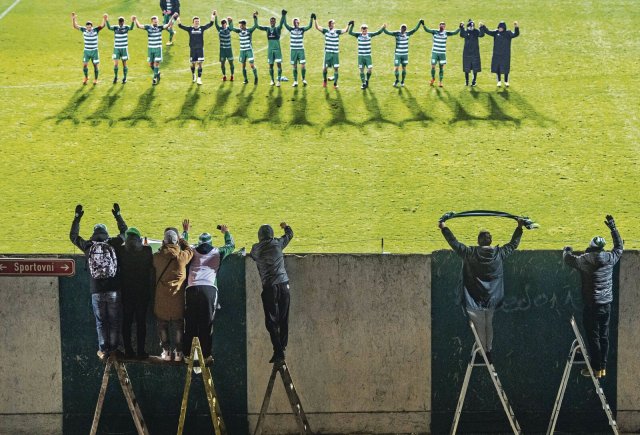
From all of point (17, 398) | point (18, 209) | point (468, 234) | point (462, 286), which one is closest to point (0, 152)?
point (18, 209)

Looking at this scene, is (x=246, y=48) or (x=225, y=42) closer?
(x=225, y=42)

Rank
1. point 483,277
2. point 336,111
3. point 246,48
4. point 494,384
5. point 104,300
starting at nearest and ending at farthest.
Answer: point 104,300
point 483,277
point 494,384
point 336,111
point 246,48

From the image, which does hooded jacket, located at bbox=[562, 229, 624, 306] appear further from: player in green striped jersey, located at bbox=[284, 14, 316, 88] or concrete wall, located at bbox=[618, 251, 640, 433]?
player in green striped jersey, located at bbox=[284, 14, 316, 88]

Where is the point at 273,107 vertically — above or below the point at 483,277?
below

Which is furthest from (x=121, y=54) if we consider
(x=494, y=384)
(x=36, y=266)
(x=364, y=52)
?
(x=494, y=384)

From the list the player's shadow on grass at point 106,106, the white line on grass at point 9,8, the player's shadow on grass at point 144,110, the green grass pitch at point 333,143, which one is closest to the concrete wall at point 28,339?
the green grass pitch at point 333,143

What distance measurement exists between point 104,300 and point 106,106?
54.5 feet

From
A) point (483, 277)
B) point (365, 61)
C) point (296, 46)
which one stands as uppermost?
point (296, 46)

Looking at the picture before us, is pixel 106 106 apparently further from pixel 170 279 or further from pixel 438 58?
pixel 170 279

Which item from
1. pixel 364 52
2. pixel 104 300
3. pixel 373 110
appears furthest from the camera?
pixel 364 52

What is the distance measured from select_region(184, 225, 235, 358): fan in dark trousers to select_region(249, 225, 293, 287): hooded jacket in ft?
1.38

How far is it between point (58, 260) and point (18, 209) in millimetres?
10300

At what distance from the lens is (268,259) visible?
47.7 feet

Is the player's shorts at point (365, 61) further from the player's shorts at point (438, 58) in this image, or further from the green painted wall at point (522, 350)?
the green painted wall at point (522, 350)
